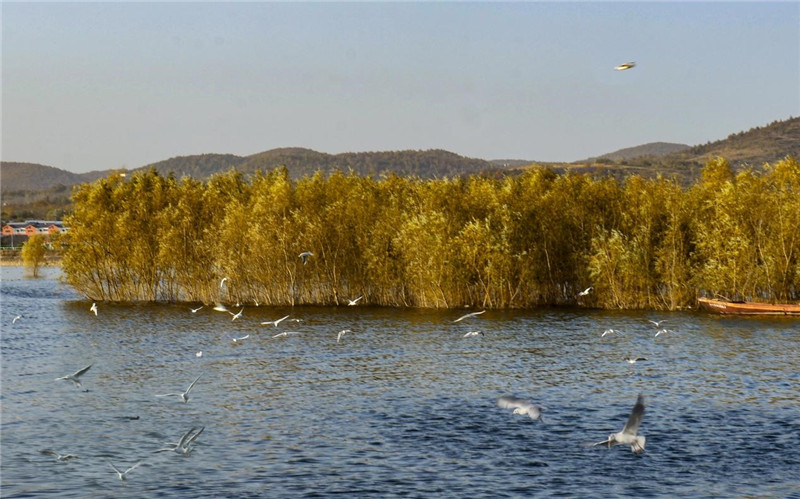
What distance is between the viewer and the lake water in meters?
24.5

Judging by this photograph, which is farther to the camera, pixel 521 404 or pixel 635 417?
pixel 521 404

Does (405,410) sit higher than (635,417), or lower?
lower

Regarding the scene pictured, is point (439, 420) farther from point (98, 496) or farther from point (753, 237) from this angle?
point (753, 237)

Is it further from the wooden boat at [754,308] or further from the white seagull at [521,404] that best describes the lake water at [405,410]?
the wooden boat at [754,308]

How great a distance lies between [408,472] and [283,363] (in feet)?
69.8

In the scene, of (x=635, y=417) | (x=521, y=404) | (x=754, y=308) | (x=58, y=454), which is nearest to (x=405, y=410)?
(x=521, y=404)

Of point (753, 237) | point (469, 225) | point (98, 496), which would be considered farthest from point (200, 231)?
point (98, 496)

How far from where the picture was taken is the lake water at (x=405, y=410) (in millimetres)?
24547

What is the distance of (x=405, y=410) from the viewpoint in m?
33.3

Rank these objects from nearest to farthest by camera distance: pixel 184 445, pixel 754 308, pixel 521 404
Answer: pixel 521 404 < pixel 184 445 < pixel 754 308

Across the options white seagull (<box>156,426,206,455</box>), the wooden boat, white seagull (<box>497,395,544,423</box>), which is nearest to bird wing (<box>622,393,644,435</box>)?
white seagull (<box>497,395,544,423</box>)

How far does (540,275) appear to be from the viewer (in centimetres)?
7038

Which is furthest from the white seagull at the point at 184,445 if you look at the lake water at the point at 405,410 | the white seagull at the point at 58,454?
the white seagull at the point at 58,454

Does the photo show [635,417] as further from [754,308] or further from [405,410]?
[754,308]
